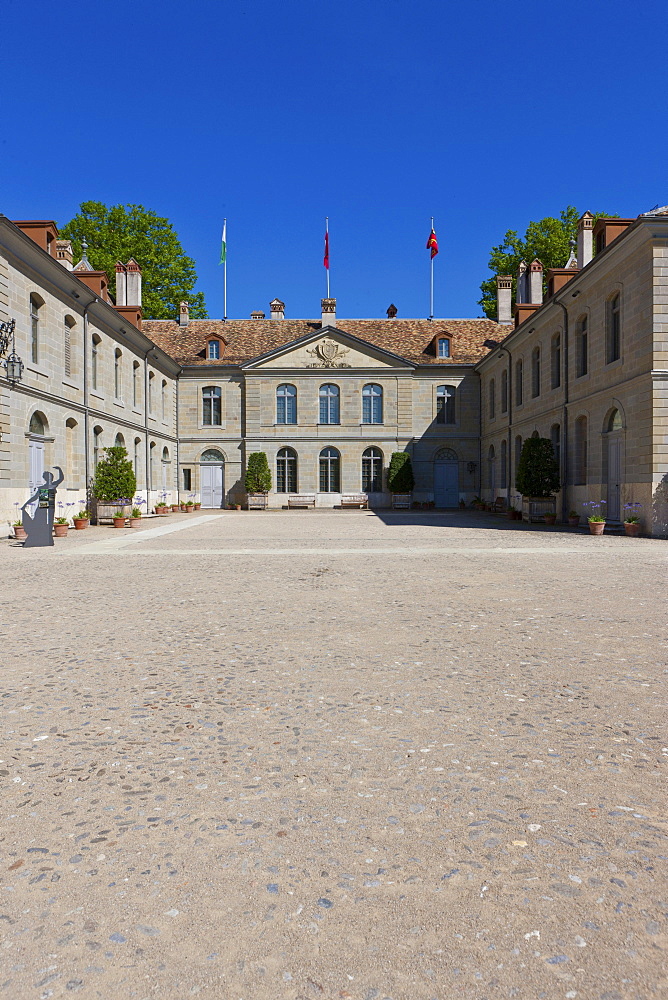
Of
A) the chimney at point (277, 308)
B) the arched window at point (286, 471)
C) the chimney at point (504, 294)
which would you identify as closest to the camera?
the arched window at point (286, 471)

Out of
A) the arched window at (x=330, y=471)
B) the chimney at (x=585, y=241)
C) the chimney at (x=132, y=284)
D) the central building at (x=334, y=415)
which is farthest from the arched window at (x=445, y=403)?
the chimney at (x=132, y=284)

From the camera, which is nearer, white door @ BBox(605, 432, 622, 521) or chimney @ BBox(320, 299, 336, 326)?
white door @ BBox(605, 432, 622, 521)

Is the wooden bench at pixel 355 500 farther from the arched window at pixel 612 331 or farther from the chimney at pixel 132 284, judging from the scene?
the arched window at pixel 612 331

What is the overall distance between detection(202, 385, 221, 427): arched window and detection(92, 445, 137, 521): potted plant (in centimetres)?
1413

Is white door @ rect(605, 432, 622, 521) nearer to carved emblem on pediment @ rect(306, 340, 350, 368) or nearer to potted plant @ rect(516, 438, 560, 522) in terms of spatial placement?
potted plant @ rect(516, 438, 560, 522)

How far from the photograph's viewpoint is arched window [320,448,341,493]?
35.6 meters

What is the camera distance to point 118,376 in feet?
88.2

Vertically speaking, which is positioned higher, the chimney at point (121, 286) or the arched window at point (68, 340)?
the chimney at point (121, 286)

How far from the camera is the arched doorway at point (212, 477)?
1427 inches

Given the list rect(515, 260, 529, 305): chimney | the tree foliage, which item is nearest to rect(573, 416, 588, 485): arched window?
the tree foliage

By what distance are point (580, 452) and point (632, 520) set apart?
203 inches

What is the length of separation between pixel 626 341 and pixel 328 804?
17.3m

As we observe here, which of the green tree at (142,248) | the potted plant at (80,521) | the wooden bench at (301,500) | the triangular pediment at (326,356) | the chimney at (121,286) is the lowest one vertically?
the potted plant at (80,521)

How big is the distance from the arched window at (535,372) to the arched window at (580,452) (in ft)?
15.1
